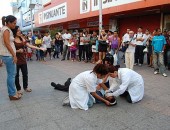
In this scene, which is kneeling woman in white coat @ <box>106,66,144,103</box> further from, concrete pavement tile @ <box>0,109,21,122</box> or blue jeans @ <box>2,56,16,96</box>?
blue jeans @ <box>2,56,16,96</box>

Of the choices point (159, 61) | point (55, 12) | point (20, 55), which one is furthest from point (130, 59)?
point (55, 12)

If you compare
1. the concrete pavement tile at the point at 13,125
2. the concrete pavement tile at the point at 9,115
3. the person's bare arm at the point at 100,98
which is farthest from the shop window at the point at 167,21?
the concrete pavement tile at the point at 13,125

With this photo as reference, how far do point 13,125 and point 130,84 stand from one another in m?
2.55

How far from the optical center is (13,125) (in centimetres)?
387

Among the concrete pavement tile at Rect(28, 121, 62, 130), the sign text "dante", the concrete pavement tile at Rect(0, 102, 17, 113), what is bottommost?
the concrete pavement tile at Rect(28, 121, 62, 130)

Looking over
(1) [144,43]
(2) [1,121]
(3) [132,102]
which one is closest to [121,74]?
(3) [132,102]

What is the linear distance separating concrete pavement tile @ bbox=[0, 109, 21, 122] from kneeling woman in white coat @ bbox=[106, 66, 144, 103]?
1887mm

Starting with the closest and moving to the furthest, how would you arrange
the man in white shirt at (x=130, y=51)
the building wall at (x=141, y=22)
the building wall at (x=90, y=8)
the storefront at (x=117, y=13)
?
1. the man in white shirt at (x=130, y=51)
2. the building wall at (x=90, y=8)
3. the storefront at (x=117, y=13)
4. the building wall at (x=141, y=22)

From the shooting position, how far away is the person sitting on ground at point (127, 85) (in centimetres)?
463

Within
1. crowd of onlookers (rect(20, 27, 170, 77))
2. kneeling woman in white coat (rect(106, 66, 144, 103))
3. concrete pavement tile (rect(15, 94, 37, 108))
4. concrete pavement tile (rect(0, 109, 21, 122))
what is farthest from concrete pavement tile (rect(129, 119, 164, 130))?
crowd of onlookers (rect(20, 27, 170, 77))

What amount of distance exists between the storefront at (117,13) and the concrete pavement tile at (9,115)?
8590mm

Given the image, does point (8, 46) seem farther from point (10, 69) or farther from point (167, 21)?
point (167, 21)

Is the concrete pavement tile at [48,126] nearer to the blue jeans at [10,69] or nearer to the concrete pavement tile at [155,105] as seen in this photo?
the blue jeans at [10,69]

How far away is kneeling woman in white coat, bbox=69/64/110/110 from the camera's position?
428 centimetres
